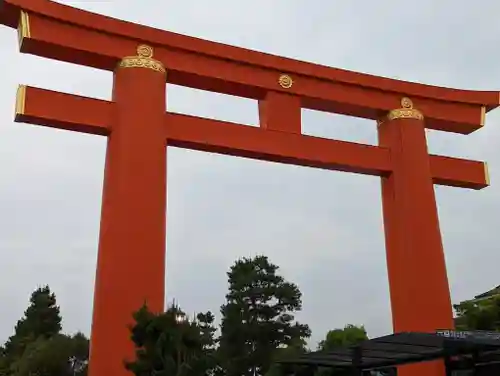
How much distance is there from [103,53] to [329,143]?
388 centimetres

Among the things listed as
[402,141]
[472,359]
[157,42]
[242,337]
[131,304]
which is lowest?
[472,359]

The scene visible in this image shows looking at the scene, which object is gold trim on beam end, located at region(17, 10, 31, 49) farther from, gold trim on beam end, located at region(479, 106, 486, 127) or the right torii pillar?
gold trim on beam end, located at region(479, 106, 486, 127)

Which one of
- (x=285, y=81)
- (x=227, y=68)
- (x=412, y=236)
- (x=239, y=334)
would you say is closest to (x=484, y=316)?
(x=412, y=236)

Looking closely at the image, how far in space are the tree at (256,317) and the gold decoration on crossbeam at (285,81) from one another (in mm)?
13454

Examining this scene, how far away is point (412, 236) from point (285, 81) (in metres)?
3.30

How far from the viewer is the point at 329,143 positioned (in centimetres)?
1066

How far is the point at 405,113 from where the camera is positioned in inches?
448

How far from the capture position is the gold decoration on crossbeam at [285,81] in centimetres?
1066

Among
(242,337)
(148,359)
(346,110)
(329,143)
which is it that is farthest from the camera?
(242,337)

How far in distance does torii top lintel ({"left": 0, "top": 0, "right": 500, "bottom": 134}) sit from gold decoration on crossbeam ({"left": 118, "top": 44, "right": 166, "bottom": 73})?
0.10 meters

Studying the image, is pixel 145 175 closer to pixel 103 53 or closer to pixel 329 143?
pixel 103 53

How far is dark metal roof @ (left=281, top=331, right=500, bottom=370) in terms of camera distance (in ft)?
20.5

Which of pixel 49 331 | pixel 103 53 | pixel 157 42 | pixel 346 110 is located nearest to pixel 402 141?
pixel 346 110

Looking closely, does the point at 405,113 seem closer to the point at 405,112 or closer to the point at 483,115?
the point at 405,112
